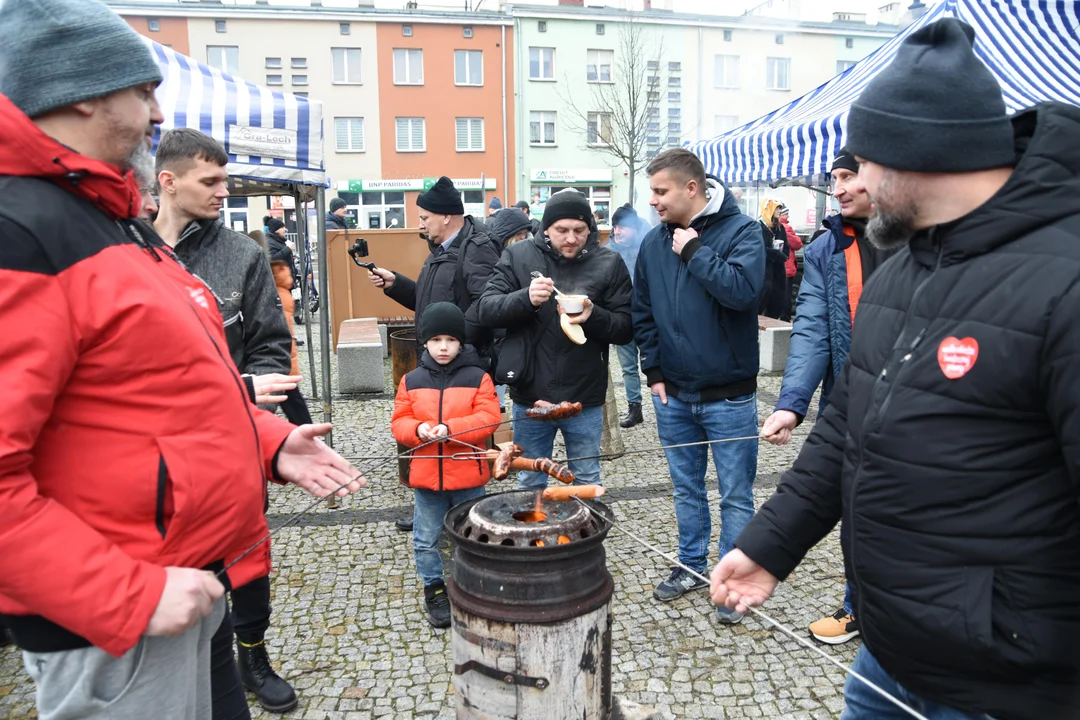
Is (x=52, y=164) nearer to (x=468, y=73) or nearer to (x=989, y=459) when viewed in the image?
(x=989, y=459)

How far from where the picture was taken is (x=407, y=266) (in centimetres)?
1258

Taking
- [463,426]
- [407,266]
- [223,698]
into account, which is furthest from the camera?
[407,266]

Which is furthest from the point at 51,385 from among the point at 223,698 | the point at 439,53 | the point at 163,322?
the point at 439,53

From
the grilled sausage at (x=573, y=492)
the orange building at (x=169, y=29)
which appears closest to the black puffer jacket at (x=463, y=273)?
the grilled sausage at (x=573, y=492)

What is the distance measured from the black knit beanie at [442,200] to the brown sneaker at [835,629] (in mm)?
3439

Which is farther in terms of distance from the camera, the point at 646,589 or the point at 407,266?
the point at 407,266

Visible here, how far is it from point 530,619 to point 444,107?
120 ft

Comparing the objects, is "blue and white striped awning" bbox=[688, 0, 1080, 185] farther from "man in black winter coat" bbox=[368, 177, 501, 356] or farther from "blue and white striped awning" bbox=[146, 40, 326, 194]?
"blue and white striped awning" bbox=[146, 40, 326, 194]

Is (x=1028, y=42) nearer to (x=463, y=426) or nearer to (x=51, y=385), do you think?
(x=463, y=426)

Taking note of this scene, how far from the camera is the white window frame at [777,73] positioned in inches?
1449

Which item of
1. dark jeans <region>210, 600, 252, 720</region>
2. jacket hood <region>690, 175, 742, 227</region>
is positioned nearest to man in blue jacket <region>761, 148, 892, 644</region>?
jacket hood <region>690, 175, 742, 227</region>

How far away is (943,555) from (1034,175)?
799 mm

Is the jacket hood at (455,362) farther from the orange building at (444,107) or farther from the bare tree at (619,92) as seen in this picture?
the orange building at (444,107)

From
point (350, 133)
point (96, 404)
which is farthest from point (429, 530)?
point (350, 133)
